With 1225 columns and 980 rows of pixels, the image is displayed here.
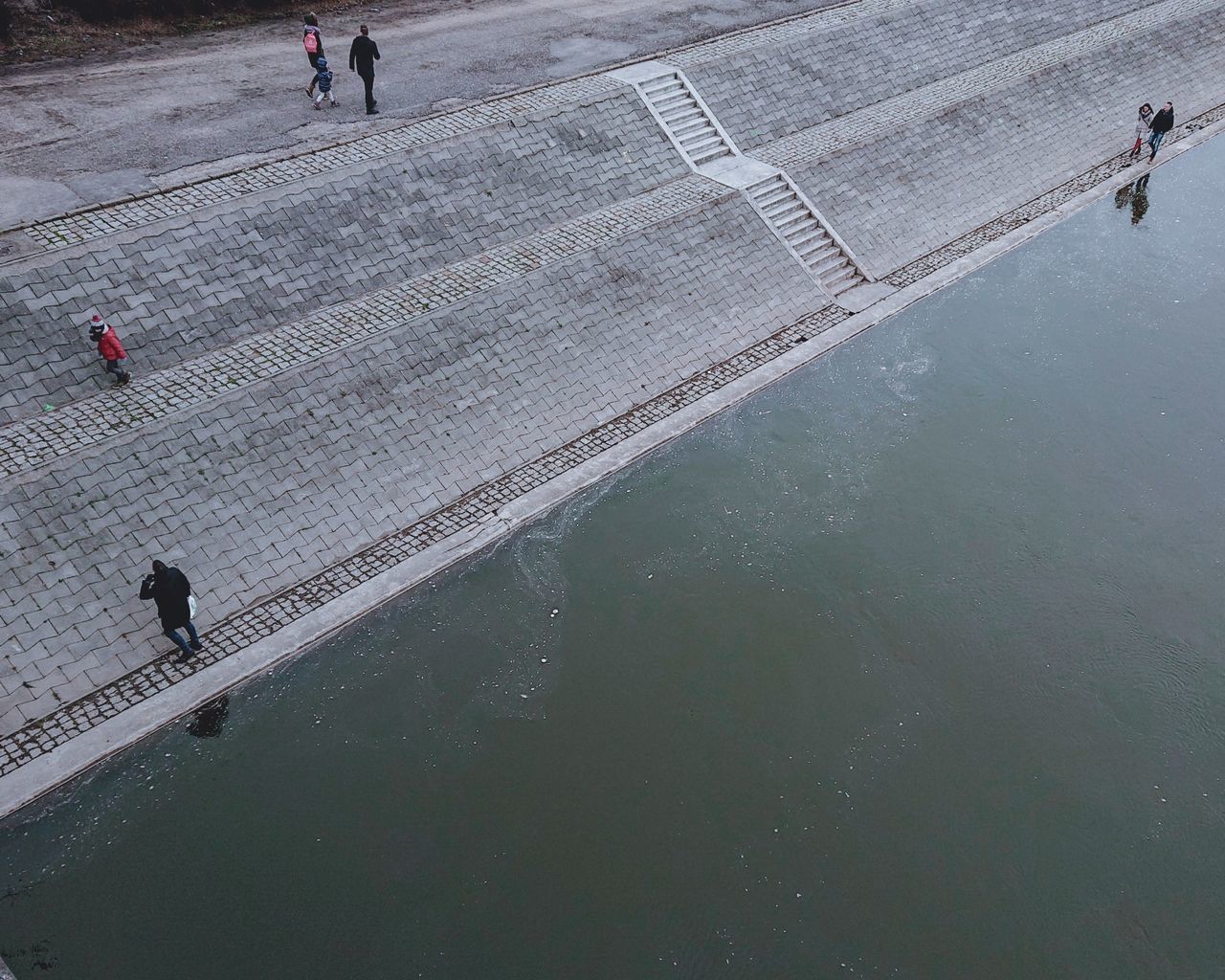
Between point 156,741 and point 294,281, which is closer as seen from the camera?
point 156,741

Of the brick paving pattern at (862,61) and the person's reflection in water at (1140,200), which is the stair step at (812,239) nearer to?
the brick paving pattern at (862,61)

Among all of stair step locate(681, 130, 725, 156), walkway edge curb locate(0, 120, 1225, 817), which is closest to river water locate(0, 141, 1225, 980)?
walkway edge curb locate(0, 120, 1225, 817)

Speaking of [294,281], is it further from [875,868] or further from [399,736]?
[875,868]

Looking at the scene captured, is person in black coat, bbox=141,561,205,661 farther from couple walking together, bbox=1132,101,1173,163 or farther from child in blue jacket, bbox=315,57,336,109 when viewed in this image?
couple walking together, bbox=1132,101,1173,163

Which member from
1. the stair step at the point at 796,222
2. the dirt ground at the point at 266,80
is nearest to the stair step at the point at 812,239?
the stair step at the point at 796,222

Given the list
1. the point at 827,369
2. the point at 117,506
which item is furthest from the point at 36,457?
the point at 827,369

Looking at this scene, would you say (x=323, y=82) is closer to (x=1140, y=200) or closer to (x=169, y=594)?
(x=169, y=594)

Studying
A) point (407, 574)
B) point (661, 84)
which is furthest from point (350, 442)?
point (661, 84)
